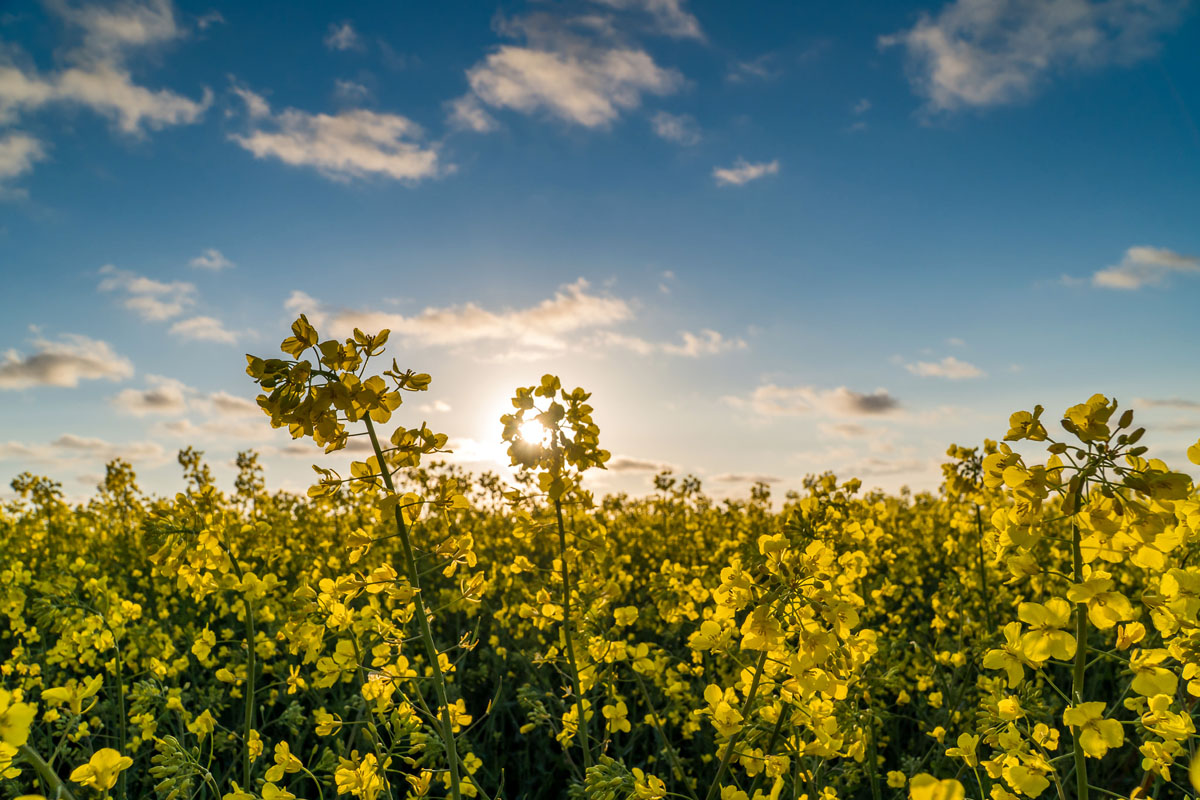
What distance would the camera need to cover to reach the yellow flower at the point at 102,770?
75.9 inches

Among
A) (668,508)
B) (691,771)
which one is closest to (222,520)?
(691,771)

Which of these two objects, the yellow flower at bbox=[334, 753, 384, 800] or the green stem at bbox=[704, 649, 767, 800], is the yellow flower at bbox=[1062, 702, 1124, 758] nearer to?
the green stem at bbox=[704, 649, 767, 800]

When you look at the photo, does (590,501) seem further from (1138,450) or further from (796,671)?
(1138,450)

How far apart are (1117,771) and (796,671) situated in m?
4.77

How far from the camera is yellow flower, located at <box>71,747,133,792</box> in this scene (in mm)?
1928

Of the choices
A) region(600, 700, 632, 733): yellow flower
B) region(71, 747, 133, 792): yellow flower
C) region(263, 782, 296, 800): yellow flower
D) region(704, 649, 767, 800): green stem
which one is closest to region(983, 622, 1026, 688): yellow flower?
region(704, 649, 767, 800): green stem

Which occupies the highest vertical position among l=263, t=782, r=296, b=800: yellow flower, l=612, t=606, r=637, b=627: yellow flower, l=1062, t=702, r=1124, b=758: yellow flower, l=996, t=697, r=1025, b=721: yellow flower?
l=612, t=606, r=637, b=627: yellow flower

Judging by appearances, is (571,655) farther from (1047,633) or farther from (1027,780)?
(1047,633)

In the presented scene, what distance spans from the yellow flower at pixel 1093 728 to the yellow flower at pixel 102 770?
8.19 ft

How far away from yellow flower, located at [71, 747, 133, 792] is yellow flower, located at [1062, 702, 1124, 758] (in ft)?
8.19

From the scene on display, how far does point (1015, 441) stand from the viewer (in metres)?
2.06

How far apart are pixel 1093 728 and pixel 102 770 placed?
269 cm

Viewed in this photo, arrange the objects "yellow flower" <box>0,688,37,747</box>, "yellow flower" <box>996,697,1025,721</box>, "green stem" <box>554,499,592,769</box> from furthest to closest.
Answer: "green stem" <box>554,499,592,769</box> → "yellow flower" <box>996,697,1025,721</box> → "yellow flower" <box>0,688,37,747</box>


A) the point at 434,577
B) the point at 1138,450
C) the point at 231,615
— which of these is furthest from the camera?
the point at 434,577
